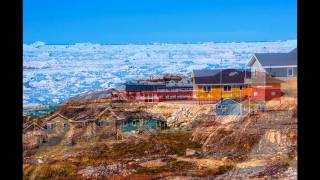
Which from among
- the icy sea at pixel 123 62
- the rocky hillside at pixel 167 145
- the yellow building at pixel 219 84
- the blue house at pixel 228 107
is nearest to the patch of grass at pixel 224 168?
the rocky hillside at pixel 167 145

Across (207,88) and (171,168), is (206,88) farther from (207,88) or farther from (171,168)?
(171,168)

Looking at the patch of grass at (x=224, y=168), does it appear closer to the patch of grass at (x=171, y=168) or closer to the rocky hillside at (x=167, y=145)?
the rocky hillside at (x=167, y=145)

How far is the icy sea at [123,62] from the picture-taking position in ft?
9.65

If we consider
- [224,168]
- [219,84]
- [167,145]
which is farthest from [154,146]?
[219,84]

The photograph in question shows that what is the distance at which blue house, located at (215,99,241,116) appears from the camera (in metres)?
3.53

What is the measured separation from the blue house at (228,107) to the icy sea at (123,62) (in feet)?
1.68

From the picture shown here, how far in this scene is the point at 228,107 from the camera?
3.59m

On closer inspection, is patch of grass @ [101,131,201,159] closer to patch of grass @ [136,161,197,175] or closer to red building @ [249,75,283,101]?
patch of grass @ [136,161,197,175]

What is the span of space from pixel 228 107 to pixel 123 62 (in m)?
1.05

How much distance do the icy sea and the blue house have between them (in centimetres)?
51

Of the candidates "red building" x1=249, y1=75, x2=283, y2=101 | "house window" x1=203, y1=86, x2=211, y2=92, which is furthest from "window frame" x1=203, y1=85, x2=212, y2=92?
"red building" x1=249, y1=75, x2=283, y2=101
